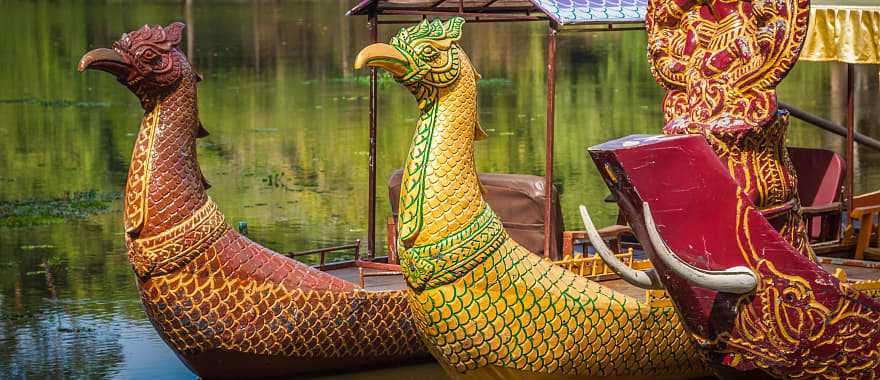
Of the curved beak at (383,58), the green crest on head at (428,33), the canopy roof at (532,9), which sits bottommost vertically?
the curved beak at (383,58)

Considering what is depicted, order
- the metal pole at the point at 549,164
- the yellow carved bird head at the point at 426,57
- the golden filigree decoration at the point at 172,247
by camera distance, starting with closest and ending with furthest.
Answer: the yellow carved bird head at the point at 426,57 < the golden filigree decoration at the point at 172,247 < the metal pole at the point at 549,164

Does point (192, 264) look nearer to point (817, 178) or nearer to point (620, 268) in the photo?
point (620, 268)

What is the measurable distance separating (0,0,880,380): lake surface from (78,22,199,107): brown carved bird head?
2155 millimetres

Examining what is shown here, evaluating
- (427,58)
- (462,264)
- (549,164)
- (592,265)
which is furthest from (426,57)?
(592,265)

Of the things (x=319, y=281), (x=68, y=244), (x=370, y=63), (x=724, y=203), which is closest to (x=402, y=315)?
(x=319, y=281)

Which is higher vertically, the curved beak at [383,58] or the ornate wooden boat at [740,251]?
the curved beak at [383,58]

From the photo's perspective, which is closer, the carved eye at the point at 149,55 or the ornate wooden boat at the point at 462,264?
the ornate wooden boat at the point at 462,264

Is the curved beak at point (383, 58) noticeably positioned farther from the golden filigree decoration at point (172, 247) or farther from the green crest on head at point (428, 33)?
the golden filigree decoration at point (172, 247)

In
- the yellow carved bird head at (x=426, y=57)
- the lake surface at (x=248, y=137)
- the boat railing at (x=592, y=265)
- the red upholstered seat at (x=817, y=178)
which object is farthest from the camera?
the lake surface at (x=248, y=137)

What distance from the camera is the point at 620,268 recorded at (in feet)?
26.2

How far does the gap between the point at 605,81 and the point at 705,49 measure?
2169cm

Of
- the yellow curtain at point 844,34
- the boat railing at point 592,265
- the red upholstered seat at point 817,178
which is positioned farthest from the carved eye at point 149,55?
the red upholstered seat at point 817,178

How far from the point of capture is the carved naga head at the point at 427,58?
8195 millimetres

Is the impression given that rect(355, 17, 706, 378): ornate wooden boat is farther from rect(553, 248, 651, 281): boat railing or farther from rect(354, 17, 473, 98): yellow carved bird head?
rect(553, 248, 651, 281): boat railing
